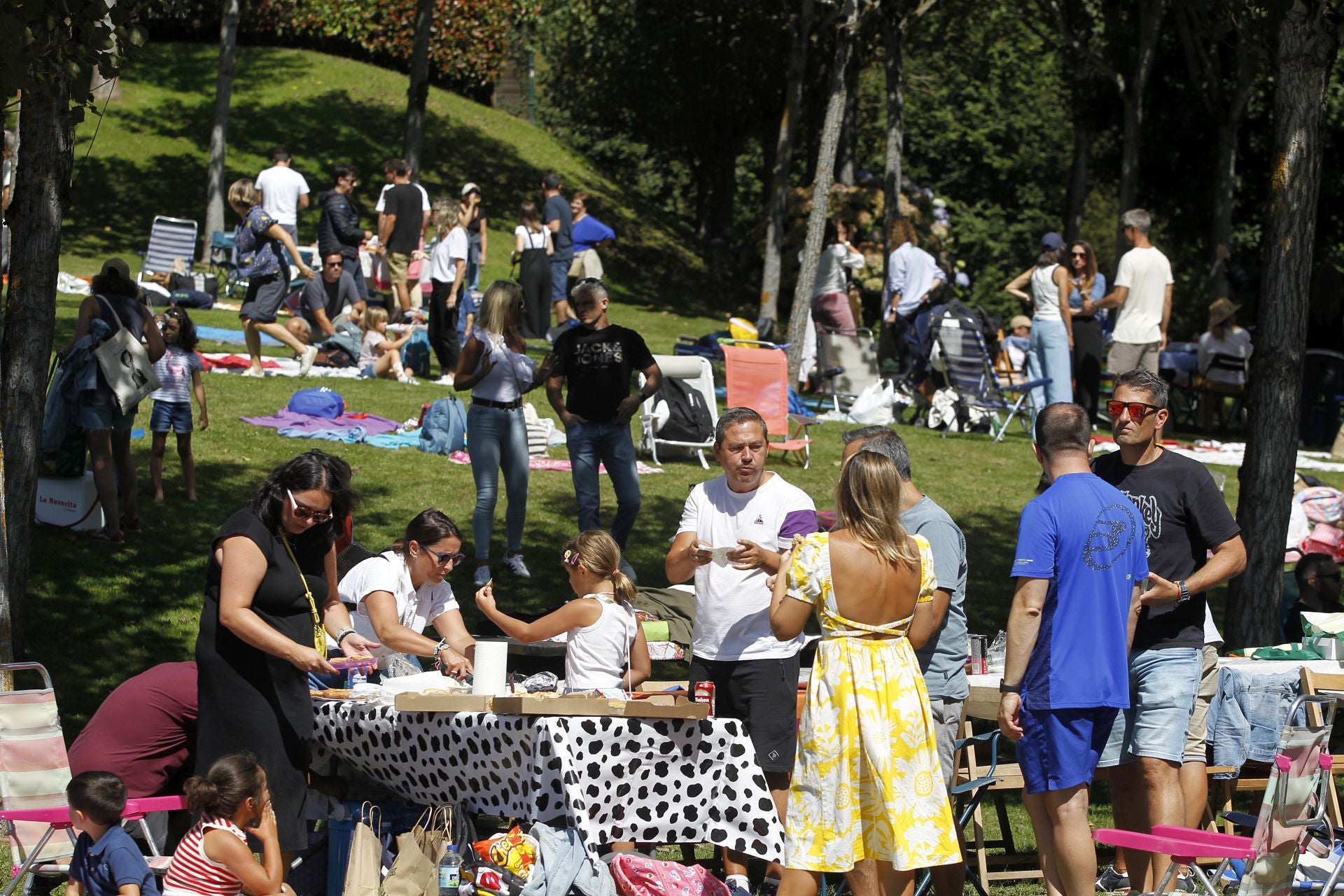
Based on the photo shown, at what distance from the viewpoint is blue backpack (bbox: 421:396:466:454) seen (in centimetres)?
1184

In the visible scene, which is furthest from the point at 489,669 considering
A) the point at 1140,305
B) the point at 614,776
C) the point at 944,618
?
the point at 1140,305

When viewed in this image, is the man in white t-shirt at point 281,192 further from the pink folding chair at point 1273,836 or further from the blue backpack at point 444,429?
the pink folding chair at point 1273,836

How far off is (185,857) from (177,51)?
30.3 meters

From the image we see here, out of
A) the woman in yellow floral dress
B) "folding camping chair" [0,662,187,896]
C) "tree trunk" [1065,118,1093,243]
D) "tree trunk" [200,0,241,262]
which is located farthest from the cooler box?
"tree trunk" [1065,118,1093,243]

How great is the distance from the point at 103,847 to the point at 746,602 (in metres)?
2.40

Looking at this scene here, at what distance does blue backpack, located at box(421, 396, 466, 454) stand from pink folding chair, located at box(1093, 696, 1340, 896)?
7.85 metres

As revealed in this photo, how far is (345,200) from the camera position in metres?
15.5

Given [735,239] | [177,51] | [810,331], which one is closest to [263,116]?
[177,51]

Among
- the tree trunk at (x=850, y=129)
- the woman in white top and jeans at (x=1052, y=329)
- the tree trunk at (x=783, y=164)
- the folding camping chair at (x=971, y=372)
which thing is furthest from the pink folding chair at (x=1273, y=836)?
the tree trunk at (x=850, y=129)

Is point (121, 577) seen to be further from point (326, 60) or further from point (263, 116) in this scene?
point (326, 60)

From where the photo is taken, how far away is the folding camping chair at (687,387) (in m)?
12.1

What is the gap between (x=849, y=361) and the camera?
51.8 feet

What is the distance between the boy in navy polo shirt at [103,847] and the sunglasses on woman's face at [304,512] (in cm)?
103

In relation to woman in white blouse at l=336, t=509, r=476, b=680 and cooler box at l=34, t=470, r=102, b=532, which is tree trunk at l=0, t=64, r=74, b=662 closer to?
woman in white blouse at l=336, t=509, r=476, b=680
